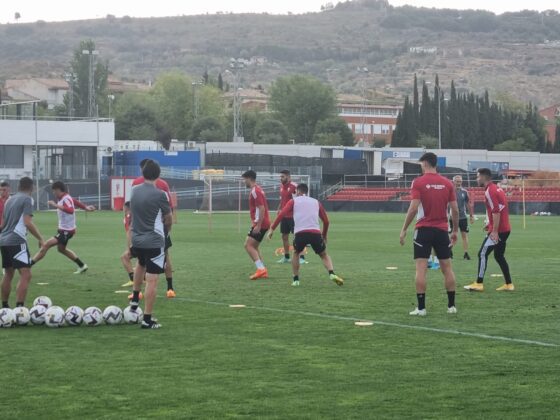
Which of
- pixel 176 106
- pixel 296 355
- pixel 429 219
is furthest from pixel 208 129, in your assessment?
pixel 296 355

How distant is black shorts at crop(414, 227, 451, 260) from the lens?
1493 cm

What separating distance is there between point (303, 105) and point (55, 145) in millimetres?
86412

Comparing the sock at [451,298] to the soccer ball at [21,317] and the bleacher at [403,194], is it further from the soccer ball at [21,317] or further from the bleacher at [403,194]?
the bleacher at [403,194]

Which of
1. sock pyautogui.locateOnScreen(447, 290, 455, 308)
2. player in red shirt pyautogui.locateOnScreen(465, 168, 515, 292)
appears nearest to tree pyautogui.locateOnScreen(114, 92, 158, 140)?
player in red shirt pyautogui.locateOnScreen(465, 168, 515, 292)

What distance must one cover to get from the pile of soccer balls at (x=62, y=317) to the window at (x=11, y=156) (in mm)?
67920

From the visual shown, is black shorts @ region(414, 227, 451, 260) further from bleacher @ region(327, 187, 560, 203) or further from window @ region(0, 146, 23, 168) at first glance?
window @ region(0, 146, 23, 168)

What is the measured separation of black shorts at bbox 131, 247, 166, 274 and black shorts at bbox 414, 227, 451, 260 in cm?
346

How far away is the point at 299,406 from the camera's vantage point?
9203 mm

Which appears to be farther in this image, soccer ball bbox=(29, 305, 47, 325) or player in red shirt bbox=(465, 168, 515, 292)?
player in red shirt bbox=(465, 168, 515, 292)

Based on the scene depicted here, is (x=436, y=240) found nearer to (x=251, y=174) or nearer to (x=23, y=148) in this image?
(x=251, y=174)

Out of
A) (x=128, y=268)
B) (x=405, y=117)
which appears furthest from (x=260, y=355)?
(x=405, y=117)

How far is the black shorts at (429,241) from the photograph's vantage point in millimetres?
14930

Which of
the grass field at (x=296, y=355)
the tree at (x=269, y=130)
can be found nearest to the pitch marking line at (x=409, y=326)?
the grass field at (x=296, y=355)

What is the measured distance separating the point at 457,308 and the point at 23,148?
227 feet
